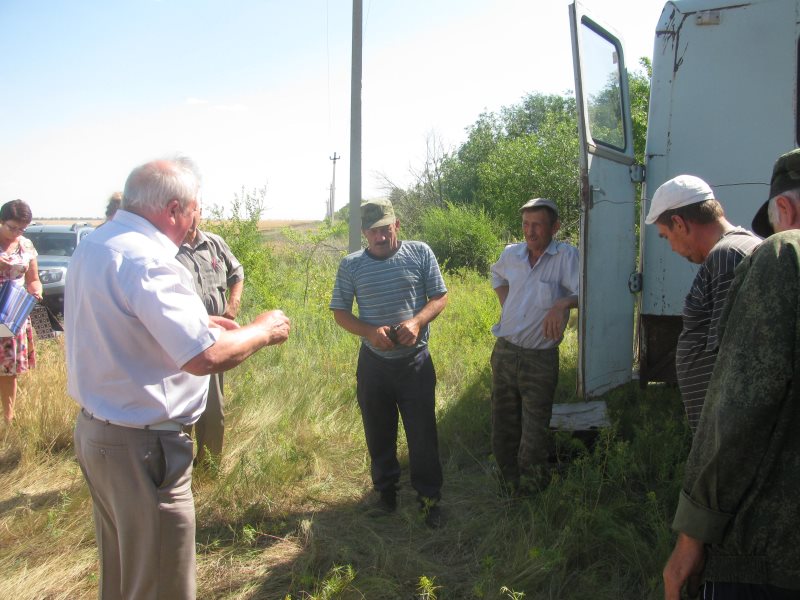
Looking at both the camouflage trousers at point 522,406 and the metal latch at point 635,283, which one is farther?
the metal latch at point 635,283

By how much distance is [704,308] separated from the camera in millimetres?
2227

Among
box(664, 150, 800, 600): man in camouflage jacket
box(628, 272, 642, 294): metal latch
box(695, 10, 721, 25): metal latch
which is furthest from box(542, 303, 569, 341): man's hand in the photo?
box(664, 150, 800, 600): man in camouflage jacket

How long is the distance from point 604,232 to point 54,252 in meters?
11.0

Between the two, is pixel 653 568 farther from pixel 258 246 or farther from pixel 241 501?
pixel 258 246

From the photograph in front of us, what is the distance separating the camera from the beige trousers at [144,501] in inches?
81.8

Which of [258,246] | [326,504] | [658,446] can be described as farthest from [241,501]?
[258,246]

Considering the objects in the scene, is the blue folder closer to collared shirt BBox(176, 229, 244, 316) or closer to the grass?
the grass

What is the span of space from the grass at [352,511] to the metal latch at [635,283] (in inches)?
34.3

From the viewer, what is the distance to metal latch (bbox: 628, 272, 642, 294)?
149 inches

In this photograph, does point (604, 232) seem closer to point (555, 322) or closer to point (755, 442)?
point (555, 322)

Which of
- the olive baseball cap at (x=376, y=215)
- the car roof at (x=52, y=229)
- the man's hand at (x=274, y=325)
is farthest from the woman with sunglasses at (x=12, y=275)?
the car roof at (x=52, y=229)

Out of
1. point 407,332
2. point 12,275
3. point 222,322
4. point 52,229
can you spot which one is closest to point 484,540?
point 407,332

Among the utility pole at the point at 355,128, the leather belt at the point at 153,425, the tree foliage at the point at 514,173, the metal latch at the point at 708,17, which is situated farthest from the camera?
the tree foliage at the point at 514,173

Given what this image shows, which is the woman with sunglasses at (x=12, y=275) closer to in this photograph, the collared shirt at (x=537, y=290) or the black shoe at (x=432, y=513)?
the black shoe at (x=432, y=513)
